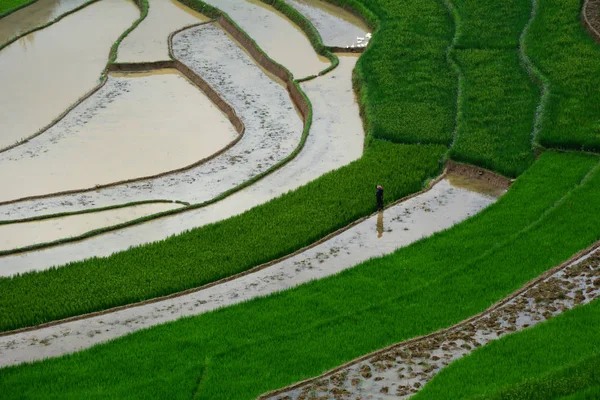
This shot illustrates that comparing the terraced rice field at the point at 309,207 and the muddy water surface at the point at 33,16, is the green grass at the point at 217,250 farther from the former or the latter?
the muddy water surface at the point at 33,16

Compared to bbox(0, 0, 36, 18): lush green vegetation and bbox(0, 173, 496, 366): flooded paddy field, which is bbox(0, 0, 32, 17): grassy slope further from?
bbox(0, 173, 496, 366): flooded paddy field

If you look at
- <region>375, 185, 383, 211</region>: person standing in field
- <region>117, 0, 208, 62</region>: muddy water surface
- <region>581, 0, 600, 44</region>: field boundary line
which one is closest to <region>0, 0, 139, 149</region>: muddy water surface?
<region>117, 0, 208, 62</region>: muddy water surface

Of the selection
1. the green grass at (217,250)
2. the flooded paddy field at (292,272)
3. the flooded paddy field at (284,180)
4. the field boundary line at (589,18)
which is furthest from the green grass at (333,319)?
the field boundary line at (589,18)

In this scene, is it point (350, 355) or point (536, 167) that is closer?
point (350, 355)

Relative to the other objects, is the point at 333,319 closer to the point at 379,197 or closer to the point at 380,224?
the point at 380,224

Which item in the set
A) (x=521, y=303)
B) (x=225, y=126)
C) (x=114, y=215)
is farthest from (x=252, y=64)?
(x=521, y=303)

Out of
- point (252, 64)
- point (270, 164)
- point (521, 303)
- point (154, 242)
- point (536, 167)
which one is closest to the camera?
point (521, 303)

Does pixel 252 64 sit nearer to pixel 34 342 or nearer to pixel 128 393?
pixel 34 342

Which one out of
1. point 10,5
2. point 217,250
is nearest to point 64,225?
point 217,250
